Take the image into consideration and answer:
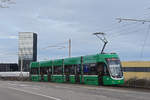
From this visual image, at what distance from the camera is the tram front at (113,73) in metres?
29.4

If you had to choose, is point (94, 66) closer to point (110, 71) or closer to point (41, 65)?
point (110, 71)

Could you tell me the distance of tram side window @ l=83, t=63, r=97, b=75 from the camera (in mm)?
31594

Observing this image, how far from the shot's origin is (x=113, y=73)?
29594mm

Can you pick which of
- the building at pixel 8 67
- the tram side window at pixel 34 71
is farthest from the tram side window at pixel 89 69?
the building at pixel 8 67

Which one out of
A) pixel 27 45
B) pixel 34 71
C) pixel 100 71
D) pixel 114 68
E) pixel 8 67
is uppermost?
pixel 27 45

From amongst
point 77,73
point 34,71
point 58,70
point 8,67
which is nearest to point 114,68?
point 77,73

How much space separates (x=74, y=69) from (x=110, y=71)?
23.8 feet

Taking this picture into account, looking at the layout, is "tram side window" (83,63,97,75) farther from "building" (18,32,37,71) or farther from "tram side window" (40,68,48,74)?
"building" (18,32,37,71)

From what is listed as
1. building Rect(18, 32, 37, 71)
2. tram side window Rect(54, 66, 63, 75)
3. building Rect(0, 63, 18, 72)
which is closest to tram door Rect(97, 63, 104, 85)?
tram side window Rect(54, 66, 63, 75)

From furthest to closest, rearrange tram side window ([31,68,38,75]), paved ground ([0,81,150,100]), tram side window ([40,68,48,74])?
1. tram side window ([31,68,38,75])
2. tram side window ([40,68,48,74])
3. paved ground ([0,81,150,100])

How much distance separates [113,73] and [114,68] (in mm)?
583

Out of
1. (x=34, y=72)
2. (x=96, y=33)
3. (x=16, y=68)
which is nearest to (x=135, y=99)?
(x=96, y=33)

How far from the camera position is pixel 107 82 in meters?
29.6

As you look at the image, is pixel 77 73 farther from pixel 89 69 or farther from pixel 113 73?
pixel 113 73
